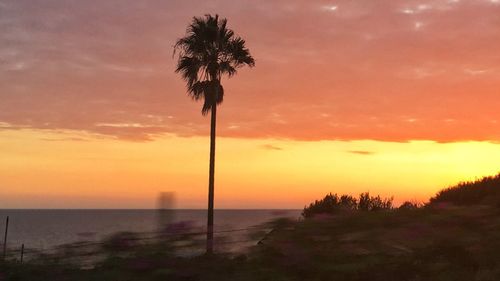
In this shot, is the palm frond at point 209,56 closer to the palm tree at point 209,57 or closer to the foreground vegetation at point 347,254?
the palm tree at point 209,57

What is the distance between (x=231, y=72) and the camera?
29.8 meters

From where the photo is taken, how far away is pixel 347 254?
15.2 feet

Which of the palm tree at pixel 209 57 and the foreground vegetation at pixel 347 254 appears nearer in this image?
the foreground vegetation at pixel 347 254

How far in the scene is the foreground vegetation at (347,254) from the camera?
467cm

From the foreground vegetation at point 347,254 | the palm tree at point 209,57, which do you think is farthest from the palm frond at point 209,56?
the foreground vegetation at point 347,254

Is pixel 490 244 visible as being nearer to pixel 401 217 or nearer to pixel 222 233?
pixel 401 217

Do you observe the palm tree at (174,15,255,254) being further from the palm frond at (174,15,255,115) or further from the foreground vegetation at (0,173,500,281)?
the foreground vegetation at (0,173,500,281)

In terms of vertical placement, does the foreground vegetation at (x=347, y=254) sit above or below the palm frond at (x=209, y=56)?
below

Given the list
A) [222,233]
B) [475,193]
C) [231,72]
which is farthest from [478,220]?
[231,72]

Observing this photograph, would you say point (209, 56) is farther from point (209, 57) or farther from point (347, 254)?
point (347, 254)

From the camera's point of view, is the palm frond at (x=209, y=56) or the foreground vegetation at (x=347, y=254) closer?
the foreground vegetation at (x=347, y=254)

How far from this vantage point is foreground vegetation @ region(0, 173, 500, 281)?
4.67 m

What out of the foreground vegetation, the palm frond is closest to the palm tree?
the palm frond

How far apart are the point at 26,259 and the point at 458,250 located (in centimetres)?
386
